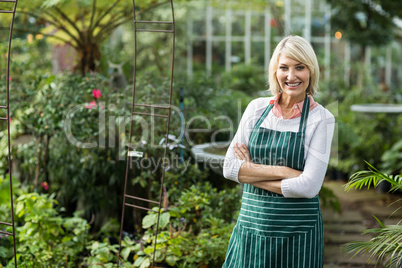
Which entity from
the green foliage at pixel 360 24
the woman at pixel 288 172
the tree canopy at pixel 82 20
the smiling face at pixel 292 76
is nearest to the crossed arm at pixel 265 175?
the woman at pixel 288 172

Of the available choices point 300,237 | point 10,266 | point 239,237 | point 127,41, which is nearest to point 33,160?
point 10,266

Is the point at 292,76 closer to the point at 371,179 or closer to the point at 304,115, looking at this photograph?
the point at 304,115

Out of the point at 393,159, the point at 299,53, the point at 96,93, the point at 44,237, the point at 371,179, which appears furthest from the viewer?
the point at 393,159

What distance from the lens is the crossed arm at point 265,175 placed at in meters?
1.79

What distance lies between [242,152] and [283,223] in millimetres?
338

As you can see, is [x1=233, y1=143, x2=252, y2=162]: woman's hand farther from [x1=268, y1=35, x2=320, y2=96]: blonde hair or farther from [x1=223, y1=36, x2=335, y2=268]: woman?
[x1=268, y1=35, x2=320, y2=96]: blonde hair

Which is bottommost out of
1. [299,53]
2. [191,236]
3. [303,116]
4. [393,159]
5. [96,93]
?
[191,236]

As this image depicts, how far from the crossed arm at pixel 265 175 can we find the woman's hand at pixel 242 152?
3 centimetres

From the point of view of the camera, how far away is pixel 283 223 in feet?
5.89

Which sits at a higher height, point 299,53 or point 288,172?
point 299,53

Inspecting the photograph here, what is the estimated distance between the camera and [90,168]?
145 inches

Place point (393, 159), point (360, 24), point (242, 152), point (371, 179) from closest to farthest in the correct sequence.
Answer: point (242, 152)
point (371, 179)
point (393, 159)
point (360, 24)

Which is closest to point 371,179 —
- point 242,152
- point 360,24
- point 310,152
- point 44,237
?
point 310,152

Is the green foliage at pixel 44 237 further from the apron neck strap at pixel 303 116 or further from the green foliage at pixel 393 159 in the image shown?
the green foliage at pixel 393 159
